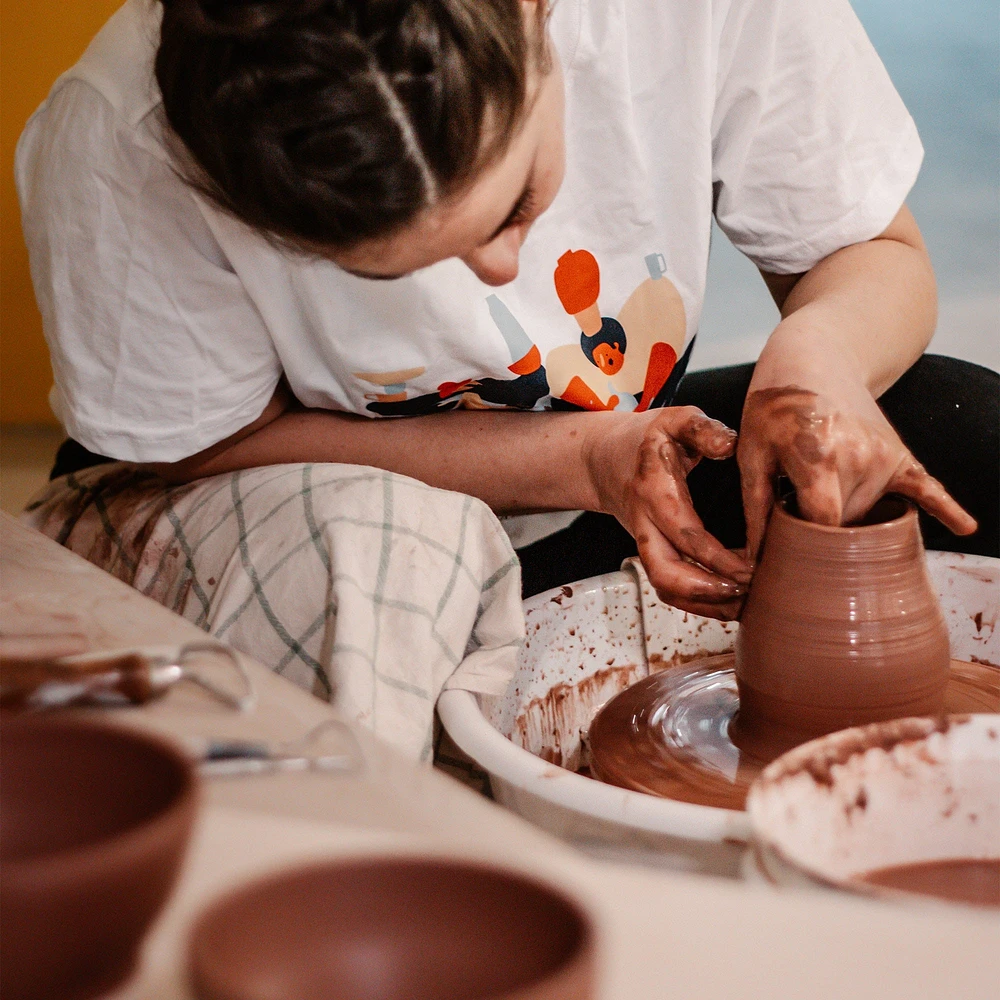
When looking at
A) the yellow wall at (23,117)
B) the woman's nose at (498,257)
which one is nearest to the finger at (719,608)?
the woman's nose at (498,257)

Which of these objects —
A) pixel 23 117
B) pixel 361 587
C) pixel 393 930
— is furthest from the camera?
pixel 23 117

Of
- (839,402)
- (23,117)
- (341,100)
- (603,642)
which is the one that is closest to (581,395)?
(603,642)

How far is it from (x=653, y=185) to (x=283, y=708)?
1.02m

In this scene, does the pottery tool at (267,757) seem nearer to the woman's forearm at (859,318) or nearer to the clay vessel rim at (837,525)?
the clay vessel rim at (837,525)

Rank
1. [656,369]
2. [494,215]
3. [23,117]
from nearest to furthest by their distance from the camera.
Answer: [494,215] < [656,369] < [23,117]

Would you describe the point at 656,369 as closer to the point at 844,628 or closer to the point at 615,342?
the point at 615,342

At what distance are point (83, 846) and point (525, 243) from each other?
3.61 feet

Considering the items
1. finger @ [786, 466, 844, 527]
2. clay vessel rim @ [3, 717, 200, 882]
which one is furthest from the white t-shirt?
clay vessel rim @ [3, 717, 200, 882]

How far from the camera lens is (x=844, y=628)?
0.98 meters

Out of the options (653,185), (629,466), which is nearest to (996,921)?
(629,466)

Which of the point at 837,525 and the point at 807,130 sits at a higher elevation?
the point at 807,130

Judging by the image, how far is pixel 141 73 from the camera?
3.86 ft

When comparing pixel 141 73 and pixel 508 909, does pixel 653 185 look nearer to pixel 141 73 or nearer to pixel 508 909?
pixel 141 73

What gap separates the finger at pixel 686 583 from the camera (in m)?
1.10
